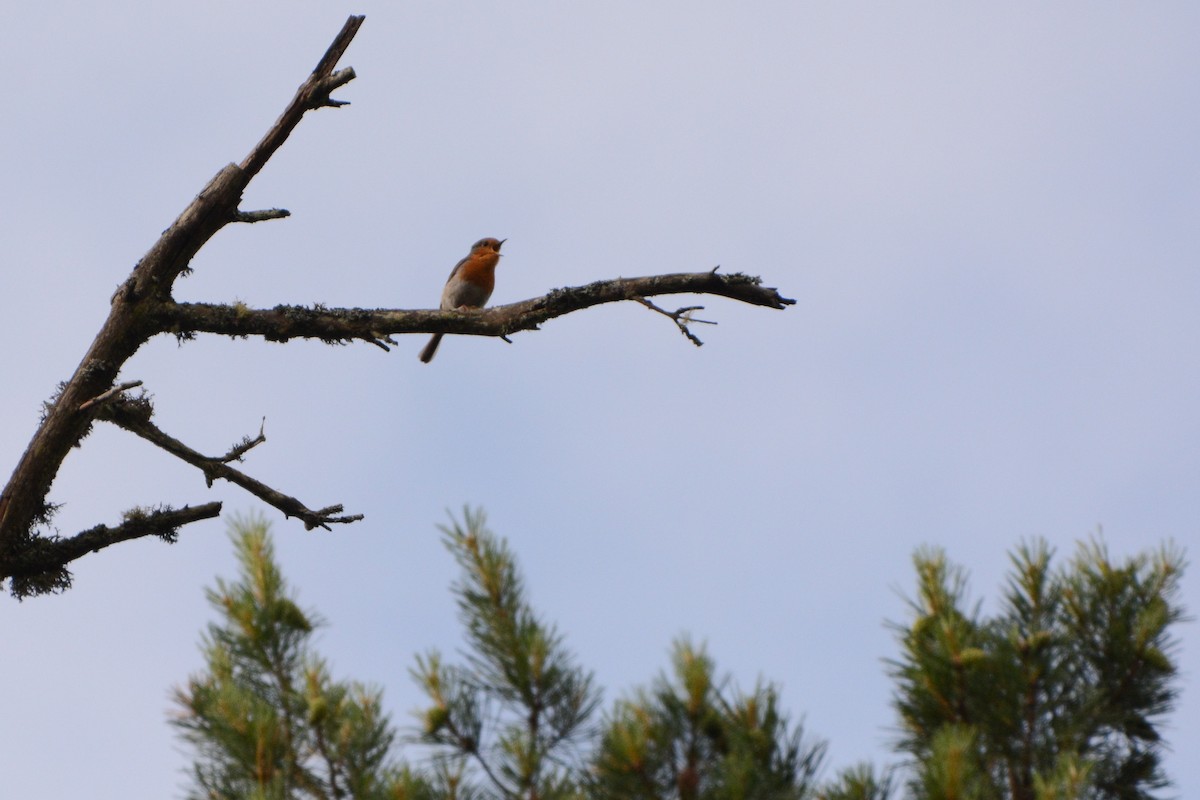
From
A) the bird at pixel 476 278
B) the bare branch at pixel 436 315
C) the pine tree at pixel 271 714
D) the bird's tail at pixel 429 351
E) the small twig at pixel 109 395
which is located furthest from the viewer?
the bird's tail at pixel 429 351

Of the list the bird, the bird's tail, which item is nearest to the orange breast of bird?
the bird

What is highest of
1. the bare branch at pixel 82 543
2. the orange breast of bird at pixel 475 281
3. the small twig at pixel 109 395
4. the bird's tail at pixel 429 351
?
the bird's tail at pixel 429 351

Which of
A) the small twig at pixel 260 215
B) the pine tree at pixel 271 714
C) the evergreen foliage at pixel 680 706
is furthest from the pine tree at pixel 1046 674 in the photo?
the small twig at pixel 260 215

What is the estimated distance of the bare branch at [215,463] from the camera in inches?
170

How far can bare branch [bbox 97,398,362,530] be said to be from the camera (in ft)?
14.2

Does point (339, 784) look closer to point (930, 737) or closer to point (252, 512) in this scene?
point (252, 512)

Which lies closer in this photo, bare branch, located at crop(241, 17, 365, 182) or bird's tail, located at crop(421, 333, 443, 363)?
bare branch, located at crop(241, 17, 365, 182)

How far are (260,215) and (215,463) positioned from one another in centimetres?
80

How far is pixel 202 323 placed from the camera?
165 inches

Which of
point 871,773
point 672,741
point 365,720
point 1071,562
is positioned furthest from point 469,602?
point 1071,562

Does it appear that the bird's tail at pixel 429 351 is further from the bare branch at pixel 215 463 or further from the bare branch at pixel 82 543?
the bare branch at pixel 82 543

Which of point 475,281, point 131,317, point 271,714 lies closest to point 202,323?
point 131,317

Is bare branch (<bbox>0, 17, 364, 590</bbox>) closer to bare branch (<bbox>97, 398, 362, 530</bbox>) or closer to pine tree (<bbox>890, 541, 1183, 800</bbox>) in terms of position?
bare branch (<bbox>97, 398, 362, 530</bbox>)

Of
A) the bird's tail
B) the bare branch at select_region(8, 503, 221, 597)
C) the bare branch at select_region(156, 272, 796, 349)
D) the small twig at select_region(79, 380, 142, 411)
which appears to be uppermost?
the bird's tail
